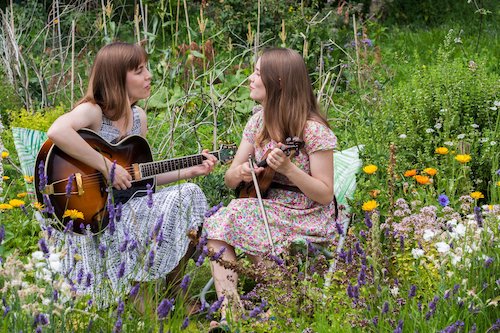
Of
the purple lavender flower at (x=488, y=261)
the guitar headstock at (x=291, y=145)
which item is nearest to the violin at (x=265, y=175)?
the guitar headstock at (x=291, y=145)

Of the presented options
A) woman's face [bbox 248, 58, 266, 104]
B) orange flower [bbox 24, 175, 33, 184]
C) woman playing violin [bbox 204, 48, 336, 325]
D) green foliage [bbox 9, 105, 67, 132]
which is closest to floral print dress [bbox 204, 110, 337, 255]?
woman playing violin [bbox 204, 48, 336, 325]

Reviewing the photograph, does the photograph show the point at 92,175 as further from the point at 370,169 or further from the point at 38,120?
the point at 38,120

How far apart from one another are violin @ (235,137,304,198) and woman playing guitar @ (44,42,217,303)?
0.60 feet

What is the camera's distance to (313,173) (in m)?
3.90

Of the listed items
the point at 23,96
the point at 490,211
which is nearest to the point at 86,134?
the point at 490,211

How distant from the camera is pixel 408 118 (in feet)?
16.4

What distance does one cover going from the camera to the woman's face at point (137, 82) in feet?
13.3

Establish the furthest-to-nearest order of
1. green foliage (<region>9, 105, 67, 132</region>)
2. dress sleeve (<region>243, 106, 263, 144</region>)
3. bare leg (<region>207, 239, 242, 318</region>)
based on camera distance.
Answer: green foliage (<region>9, 105, 67, 132</region>), dress sleeve (<region>243, 106, 263, 144</region>), bare leg (<region>207, 239, 242, 318</region>)

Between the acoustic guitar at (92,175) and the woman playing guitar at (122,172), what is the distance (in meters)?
0.03

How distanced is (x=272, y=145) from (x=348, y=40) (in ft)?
12.9

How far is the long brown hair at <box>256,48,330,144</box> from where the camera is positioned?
3984 millimetres

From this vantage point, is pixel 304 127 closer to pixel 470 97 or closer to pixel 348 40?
pixel 470 97

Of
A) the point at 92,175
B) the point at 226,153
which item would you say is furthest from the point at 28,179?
the point at 226,153

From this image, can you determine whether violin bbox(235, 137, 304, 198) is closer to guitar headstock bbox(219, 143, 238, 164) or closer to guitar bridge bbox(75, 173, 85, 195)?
guitar headstock bbox(219, 143, 238, 164)
